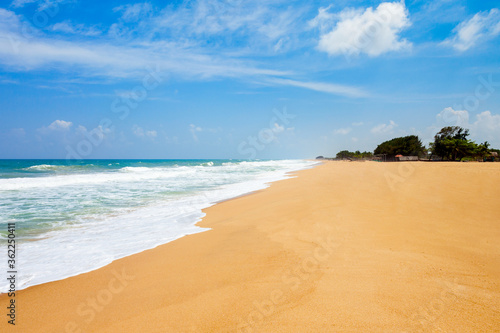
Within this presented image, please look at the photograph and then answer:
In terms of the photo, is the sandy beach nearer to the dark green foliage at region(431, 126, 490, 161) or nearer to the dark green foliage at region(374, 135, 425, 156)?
the dark green foliage at region(431, 126, 490, 161)

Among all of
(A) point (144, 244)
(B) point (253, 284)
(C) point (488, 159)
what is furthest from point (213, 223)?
(C) point (488, 159)

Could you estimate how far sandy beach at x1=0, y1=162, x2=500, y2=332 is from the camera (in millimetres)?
2213

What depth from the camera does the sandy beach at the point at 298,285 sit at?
2.21 meters

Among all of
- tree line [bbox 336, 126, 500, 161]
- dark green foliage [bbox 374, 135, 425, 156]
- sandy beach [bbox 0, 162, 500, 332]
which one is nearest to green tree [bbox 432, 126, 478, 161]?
tree line [bbox 336, 126, 500, 161]

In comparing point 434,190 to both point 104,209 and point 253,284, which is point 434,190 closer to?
point 253,284

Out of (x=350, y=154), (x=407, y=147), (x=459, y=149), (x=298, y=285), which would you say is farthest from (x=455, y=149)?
(x=350, y=154)

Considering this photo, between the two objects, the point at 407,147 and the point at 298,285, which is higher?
the point at 407,147

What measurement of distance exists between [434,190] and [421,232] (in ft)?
18.6

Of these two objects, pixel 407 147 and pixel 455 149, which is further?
pixel 407 147

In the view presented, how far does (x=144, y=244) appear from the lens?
4996 mm

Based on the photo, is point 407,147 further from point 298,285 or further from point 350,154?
point 298,285


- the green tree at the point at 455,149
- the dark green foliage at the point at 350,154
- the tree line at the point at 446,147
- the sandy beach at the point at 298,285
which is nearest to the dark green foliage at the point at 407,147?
the tree line at the point at 446,147

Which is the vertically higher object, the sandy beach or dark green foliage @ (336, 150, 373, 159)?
dark green foliage @ (336, 150, 373, 159)

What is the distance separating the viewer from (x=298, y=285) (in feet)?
9.14
